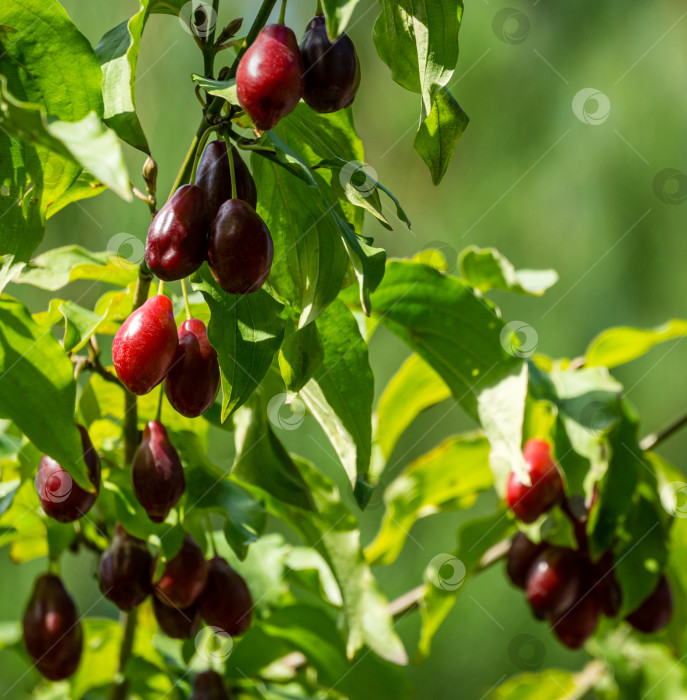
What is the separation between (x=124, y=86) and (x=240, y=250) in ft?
0.35

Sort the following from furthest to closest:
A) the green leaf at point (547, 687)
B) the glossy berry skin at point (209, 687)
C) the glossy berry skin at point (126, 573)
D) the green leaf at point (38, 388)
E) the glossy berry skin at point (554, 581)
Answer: the green leaf at point (547, 687), the glossy berry skin at point (554, 581), the glossy berry skin at point (209, 687), the glossy berry skin at point (126, 573), the green leaf at point (38, 388)

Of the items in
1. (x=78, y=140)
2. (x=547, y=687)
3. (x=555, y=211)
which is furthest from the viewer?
(x=555, y=211)

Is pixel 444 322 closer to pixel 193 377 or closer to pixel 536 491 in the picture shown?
pixel 536 491

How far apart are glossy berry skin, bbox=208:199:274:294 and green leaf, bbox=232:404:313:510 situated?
0.19 m

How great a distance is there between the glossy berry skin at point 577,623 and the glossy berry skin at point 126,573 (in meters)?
0.40

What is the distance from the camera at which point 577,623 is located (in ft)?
2.79

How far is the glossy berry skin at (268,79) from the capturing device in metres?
0.41

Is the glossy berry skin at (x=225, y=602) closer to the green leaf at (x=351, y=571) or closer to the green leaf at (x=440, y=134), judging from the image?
the green leaf at (x=351, y=571)

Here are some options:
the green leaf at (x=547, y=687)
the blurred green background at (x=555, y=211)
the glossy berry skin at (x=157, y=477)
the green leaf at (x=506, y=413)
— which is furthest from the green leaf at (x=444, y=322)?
the blurred green background at (x=555, y=211)

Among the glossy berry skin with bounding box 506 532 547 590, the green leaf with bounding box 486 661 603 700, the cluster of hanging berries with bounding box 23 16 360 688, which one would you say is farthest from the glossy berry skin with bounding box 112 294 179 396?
the green leaf with bounding box 486 661 603 700

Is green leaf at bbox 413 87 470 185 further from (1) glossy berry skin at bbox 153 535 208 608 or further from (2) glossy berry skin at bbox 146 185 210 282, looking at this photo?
(1) glossy berry skin at bbox 153 535 208 608

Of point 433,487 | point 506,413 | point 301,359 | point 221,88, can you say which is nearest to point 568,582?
point 433,487

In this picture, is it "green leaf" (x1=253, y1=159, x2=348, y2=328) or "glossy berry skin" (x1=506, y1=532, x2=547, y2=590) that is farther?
"glossy berry skin" (x1=506, y1=532, x2=547, y2=590)

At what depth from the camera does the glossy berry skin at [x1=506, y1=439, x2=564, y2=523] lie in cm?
81
